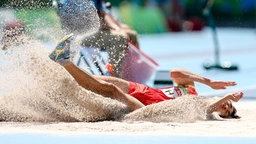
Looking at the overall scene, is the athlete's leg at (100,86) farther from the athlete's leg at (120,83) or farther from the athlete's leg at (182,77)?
the athlete's leg at (182,77)

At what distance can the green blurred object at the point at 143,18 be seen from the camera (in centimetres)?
2312

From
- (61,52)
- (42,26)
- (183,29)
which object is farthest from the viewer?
(183,29)

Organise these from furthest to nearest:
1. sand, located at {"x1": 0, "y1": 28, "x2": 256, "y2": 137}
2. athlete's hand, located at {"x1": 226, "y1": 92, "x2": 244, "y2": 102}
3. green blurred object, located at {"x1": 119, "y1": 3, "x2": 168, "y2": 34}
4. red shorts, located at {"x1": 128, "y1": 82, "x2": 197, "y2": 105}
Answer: green blurred object, located at {"x1": 119, "y1": 3, "x2": 168, "y2": 34}
red shorts, located at {"x1": 128, "y1": 82, "x2": 197, "y2": 105}
athlete's hand, located at {"x1": 226, "y1": 92, "x2": 244, "y2": 102}
sand, located at {"x1": 0, "y1": 28, "x2": 256, "y2": 137}

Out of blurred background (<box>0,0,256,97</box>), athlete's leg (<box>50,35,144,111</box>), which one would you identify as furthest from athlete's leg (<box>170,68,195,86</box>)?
blurred background (<box>0,0,256,97</box>)

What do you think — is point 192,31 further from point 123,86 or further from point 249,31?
point 123,86

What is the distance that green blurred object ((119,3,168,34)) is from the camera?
2312 cm

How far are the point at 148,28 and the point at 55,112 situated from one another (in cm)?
1820

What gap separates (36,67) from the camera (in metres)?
7.00

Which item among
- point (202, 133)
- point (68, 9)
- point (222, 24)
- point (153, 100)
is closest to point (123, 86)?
point (153, 100)

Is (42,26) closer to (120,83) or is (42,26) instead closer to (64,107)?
(120,83)

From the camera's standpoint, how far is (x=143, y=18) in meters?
24.4

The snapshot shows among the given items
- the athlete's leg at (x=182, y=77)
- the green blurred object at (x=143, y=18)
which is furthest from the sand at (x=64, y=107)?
the green blurred object at (x=143, y=18)

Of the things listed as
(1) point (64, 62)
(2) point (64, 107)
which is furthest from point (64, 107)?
(1) point (64, 62)

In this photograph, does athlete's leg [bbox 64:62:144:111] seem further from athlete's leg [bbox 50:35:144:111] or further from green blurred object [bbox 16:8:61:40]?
green blurred object [bbox 16:8:61:40]
